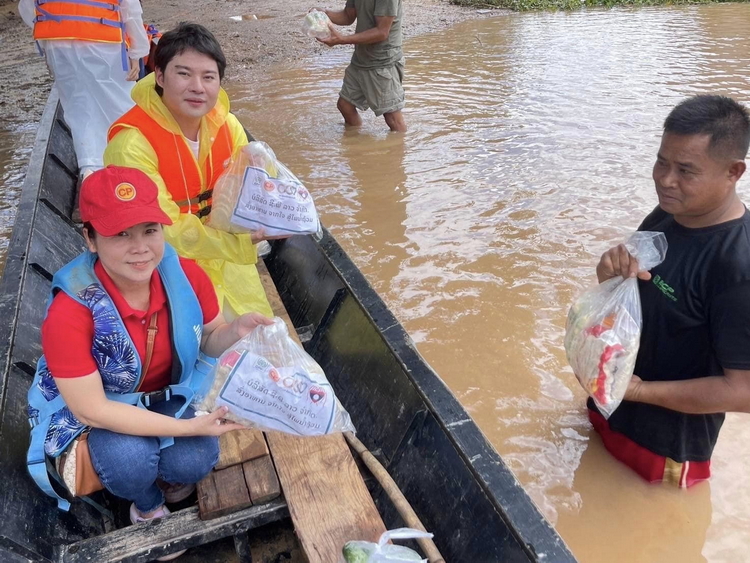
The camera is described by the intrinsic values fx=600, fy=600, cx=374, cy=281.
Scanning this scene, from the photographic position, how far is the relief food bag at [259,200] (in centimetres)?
236

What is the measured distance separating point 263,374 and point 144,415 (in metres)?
0.36

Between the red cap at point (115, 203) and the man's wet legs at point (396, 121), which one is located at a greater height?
the red cap at point (115, 203)

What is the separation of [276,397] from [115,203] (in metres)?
0.68

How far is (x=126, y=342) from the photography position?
1.68m

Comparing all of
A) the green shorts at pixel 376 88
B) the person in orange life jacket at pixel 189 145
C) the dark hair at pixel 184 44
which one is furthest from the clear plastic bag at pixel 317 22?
the dark hair at pixel 184 44

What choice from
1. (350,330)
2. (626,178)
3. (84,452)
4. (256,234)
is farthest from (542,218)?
(84,452)

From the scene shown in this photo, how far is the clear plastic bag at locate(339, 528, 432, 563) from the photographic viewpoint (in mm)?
1485

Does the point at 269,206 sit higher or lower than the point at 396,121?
higher

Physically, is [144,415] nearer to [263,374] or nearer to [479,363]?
[263,374]

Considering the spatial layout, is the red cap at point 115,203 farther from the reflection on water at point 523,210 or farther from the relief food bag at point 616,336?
the reflection on water at point 523,210

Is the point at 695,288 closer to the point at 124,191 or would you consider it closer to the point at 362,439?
the point at 362,439

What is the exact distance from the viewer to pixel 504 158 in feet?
18.8

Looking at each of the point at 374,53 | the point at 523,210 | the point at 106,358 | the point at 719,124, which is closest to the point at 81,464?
the point at 106,358

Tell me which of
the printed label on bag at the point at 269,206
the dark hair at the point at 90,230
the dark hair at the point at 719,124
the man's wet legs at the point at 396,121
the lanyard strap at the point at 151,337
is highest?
the dark hair at the point at 719,124
